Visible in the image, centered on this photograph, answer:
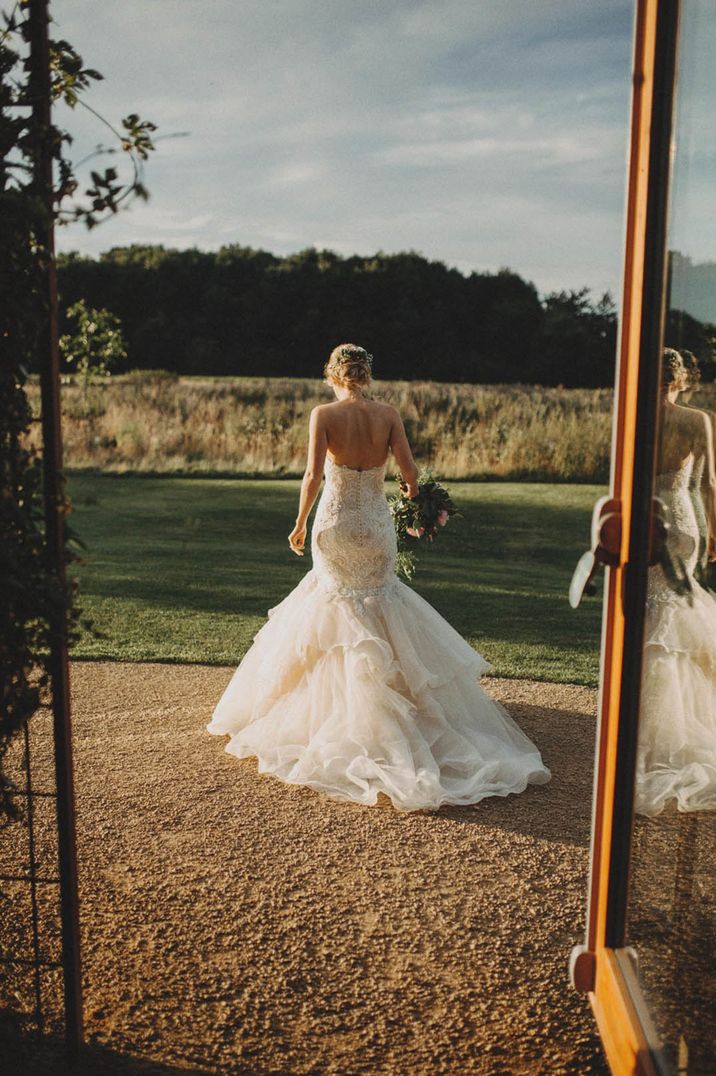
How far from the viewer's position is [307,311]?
42.1 m

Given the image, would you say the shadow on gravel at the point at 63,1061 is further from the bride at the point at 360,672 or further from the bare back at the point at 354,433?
the bare back at the point at 354,433

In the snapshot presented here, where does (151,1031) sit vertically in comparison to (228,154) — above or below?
below

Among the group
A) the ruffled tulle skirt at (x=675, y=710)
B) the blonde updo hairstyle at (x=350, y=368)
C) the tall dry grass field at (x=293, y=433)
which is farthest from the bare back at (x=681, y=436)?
the tall dry grass field at (x=293, y=433)

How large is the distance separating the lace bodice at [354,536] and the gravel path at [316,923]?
1187 mm

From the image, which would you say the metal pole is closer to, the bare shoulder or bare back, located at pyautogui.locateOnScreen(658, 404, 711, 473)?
bare back, located at pyautogui.locateOnScreen(658, 404, 711, 473)

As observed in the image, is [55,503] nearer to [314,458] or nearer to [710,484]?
[710,484]

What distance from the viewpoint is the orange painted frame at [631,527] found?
2.32 metres

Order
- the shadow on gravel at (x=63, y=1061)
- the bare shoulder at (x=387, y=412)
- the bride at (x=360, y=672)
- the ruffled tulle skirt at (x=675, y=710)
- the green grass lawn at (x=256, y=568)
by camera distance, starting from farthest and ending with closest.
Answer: the green grass lawn at (x=256, y=568)
the bare shoulder at (x=387, y=412)
the bride at (x=360, y=672)
the shadow on gravel at (x=63, y=1061)
the ruffled tulle skirt at (x=675, y=710)

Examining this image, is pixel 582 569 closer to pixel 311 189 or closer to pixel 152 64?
pixel 152 64

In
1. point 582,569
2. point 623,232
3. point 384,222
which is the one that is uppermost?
point 384,222

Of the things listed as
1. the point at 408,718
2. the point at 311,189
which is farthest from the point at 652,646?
the point at 311,189

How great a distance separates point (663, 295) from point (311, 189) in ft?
97.5

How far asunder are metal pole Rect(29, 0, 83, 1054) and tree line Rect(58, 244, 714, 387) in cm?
3510

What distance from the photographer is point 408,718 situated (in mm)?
4918
